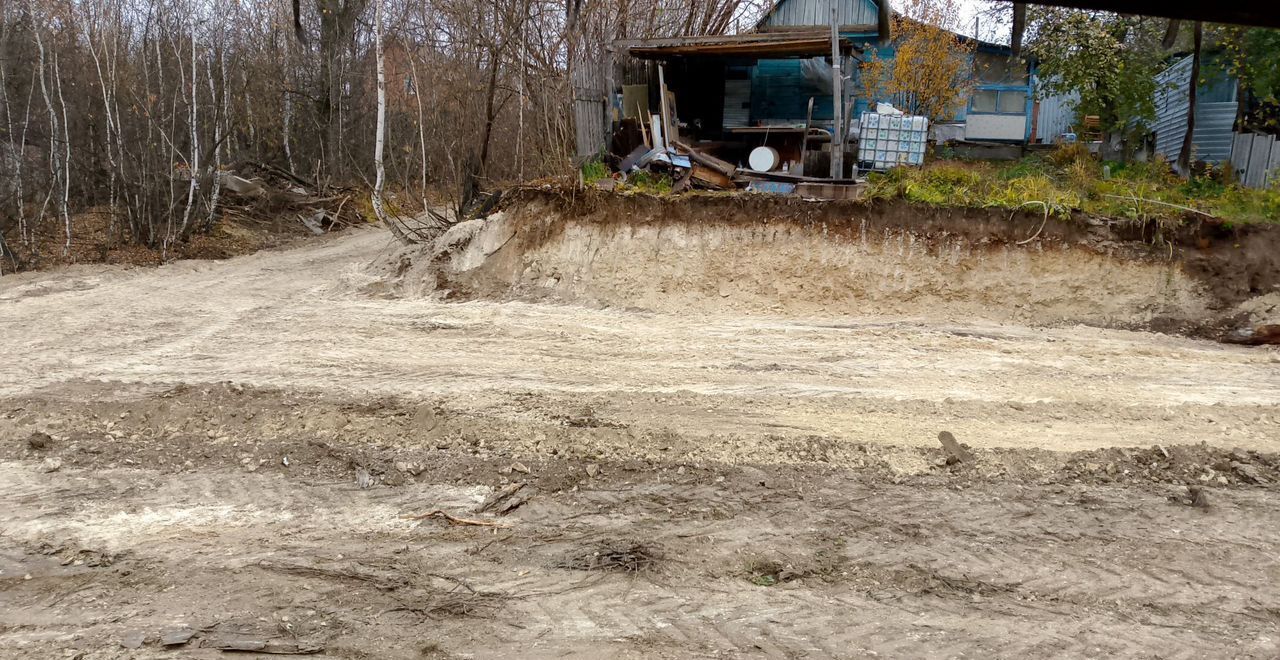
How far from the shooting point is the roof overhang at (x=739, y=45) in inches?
542

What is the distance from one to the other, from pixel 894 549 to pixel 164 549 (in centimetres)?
447

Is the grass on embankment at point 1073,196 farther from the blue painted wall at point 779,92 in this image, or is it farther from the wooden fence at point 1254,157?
the blue painted wall at point 779,92

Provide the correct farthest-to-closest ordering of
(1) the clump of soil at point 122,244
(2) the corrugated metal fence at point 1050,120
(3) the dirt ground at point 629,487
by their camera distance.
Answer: (2) the corrugated metal fence at point 1050,120 < (1) the clump of soil at point 122,244 < (3) the dirt ground at point 629,487

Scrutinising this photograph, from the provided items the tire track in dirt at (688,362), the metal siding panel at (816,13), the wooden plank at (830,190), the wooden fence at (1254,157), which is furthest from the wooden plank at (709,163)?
the metal siding panel at (816,13)

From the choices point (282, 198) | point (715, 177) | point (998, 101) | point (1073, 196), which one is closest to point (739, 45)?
point (715, 177)

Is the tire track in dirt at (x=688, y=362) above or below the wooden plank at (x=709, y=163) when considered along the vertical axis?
below

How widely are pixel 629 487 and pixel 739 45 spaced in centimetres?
992

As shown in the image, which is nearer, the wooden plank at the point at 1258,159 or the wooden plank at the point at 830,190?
the wooden plank at the point at 830,190

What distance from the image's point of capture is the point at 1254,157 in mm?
14562

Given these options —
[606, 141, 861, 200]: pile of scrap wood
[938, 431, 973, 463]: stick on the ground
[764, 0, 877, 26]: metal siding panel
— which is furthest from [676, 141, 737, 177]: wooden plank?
[764, 0, 877, 26]: metal siding panel

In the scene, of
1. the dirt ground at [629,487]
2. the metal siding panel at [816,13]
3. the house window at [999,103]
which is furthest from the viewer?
the house window at [999,103]

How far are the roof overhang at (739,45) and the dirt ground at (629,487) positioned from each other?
5696mm

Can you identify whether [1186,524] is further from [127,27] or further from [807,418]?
[127,27]

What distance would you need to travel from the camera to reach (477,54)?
1427cm
